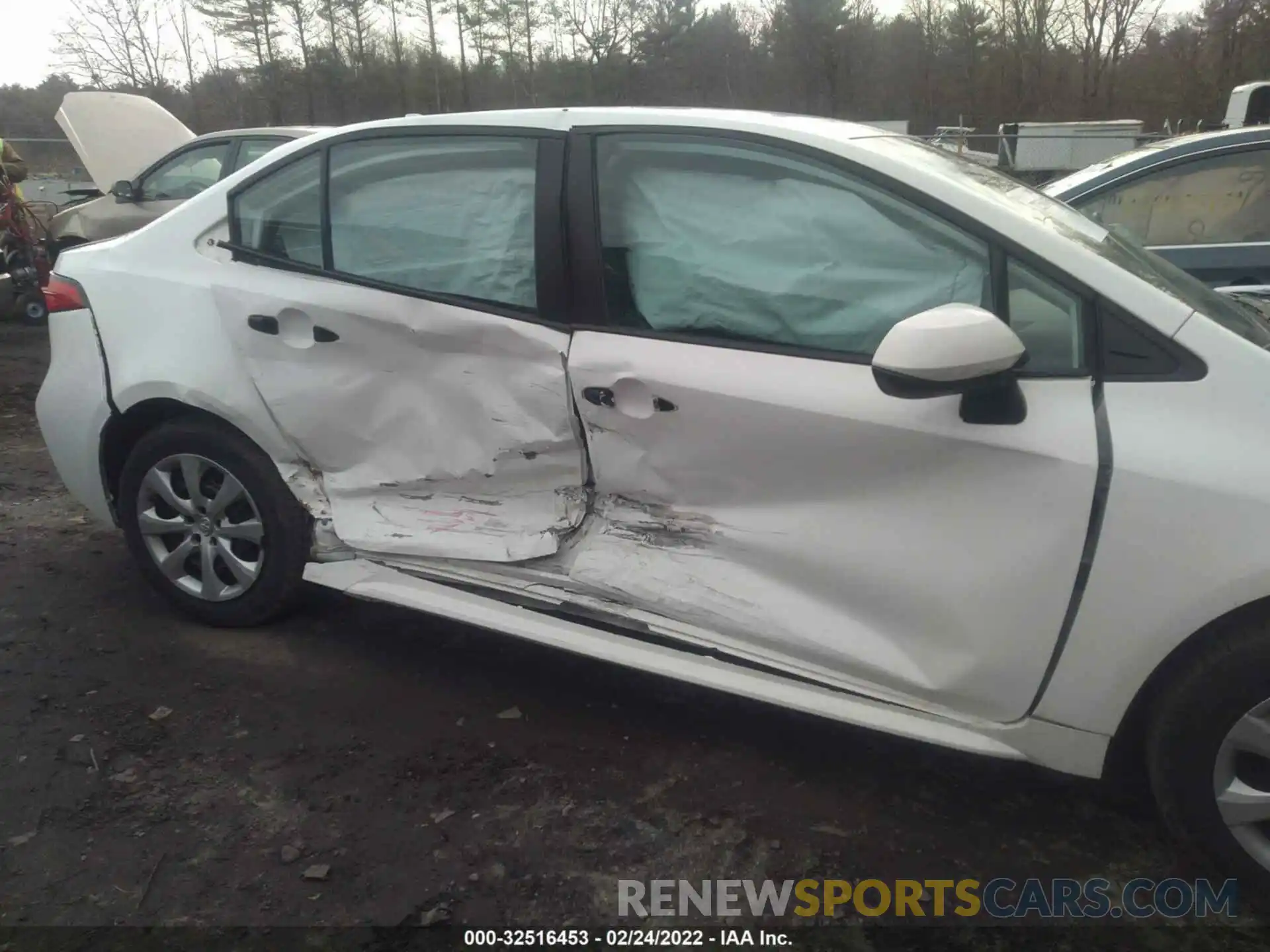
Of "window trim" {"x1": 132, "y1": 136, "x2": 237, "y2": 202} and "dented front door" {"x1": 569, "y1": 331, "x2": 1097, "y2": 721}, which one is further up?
"window trim" {"x1": 132, "y1": 136, "x2": 237, "y2": 202}

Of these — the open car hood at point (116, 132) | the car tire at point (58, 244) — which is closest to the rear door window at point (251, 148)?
the open car hood at point (116, 132)

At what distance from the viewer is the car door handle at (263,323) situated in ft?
10.1

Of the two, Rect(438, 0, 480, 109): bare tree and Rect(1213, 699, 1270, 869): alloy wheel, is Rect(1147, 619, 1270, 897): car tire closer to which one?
Rect(1213, 699, 1270, 869): alloy wheel

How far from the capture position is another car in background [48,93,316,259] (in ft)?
28.8

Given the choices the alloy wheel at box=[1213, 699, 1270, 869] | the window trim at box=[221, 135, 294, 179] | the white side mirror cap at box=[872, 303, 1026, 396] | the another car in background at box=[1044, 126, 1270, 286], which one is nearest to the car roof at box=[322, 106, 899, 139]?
the white side mirror cap at box=[872, 303, 1026, 396]

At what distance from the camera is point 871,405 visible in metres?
2.32

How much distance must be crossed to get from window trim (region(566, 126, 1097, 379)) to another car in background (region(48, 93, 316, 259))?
6123 mm

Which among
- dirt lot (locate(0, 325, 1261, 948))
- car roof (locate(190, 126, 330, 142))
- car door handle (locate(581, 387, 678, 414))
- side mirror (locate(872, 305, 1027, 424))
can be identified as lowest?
dirt lot (locate(0, 325, 1261, 948))

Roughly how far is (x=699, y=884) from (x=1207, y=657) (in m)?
1.22

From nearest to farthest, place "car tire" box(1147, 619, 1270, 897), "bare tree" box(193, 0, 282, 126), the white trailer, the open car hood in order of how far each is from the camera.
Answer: "car tire" box(1147, 619, 1270, 897)
the open car hood
the white trailer
"bare tree" box(193, 0, 282, 126)

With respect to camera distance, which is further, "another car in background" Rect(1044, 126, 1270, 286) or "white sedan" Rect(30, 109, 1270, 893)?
"another car in background" Rect(1044, 126, 1270, 286)

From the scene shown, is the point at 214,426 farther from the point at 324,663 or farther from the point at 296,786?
the point at 296,786

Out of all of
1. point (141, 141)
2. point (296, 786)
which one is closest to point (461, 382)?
point (296, 786)

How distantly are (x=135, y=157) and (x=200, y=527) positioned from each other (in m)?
9.12
